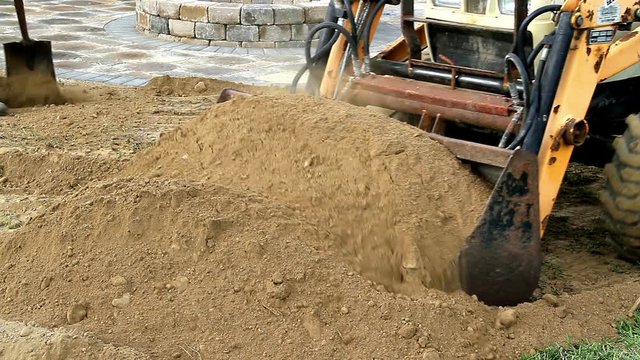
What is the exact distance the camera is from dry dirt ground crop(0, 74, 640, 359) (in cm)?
287

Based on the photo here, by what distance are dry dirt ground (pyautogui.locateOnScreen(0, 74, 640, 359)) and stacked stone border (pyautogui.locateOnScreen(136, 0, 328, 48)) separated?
5890mm

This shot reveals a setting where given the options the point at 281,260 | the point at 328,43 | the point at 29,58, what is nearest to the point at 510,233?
the point at 281,260

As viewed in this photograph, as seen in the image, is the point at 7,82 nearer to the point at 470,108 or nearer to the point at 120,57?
the point at 120,57

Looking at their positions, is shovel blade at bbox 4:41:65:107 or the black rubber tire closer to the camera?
the black rubber tire

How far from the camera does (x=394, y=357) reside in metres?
2.79

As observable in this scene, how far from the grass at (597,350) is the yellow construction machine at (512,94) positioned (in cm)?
32

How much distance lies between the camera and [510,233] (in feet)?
10.2

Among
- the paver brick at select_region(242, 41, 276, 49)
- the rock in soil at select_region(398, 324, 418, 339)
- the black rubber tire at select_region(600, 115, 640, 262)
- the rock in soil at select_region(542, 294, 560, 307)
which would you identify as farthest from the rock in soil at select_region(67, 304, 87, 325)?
the paver brick at select_region(242, 41, 276, 49)

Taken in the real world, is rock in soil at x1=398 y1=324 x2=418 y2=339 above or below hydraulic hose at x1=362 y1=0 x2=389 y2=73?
below

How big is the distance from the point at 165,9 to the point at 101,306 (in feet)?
24.9

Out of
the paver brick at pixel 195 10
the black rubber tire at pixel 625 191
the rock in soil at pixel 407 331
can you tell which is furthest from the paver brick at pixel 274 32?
the rock in soil at pixel 407 331

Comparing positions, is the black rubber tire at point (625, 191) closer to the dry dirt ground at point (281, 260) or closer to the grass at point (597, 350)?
the dry dirt ground at point (281, 260)

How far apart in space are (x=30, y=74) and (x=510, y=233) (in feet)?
16.8

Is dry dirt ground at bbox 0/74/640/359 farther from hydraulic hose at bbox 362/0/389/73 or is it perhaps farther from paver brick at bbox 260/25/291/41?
paver brick at bbox 260/25/291/41
